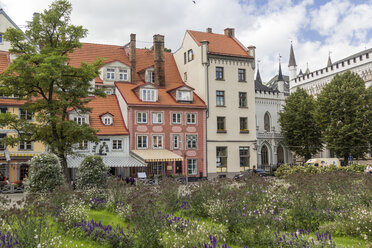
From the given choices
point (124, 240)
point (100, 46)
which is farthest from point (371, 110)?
point (124, 240)

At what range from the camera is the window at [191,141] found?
140ft

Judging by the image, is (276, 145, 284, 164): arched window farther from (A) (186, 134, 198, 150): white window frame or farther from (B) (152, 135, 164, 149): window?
(B) (152, 135, 164, 149): window

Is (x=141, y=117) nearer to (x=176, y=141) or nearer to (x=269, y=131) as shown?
(x=176, y=141)

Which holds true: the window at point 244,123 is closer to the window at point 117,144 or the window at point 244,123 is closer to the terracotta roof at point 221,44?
the terracotta roof at point 221,44

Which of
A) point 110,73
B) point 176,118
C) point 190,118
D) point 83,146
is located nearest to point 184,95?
point 190,118

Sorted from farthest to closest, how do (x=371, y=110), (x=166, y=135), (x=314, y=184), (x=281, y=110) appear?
(x=281, y=110)
(x=371, y=110)
(x=166, y=135)
(x=314, y=184)

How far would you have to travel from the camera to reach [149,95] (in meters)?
41.5

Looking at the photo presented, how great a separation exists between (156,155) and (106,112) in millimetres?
6434

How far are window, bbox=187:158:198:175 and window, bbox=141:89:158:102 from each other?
7.32 metres

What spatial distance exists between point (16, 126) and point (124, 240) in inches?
738

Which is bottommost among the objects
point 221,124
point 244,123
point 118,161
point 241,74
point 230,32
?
point 118,161

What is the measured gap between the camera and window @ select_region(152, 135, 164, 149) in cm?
4081

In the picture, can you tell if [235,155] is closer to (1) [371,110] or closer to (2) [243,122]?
(2) [243,122]

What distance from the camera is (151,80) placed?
4572 centimetres
